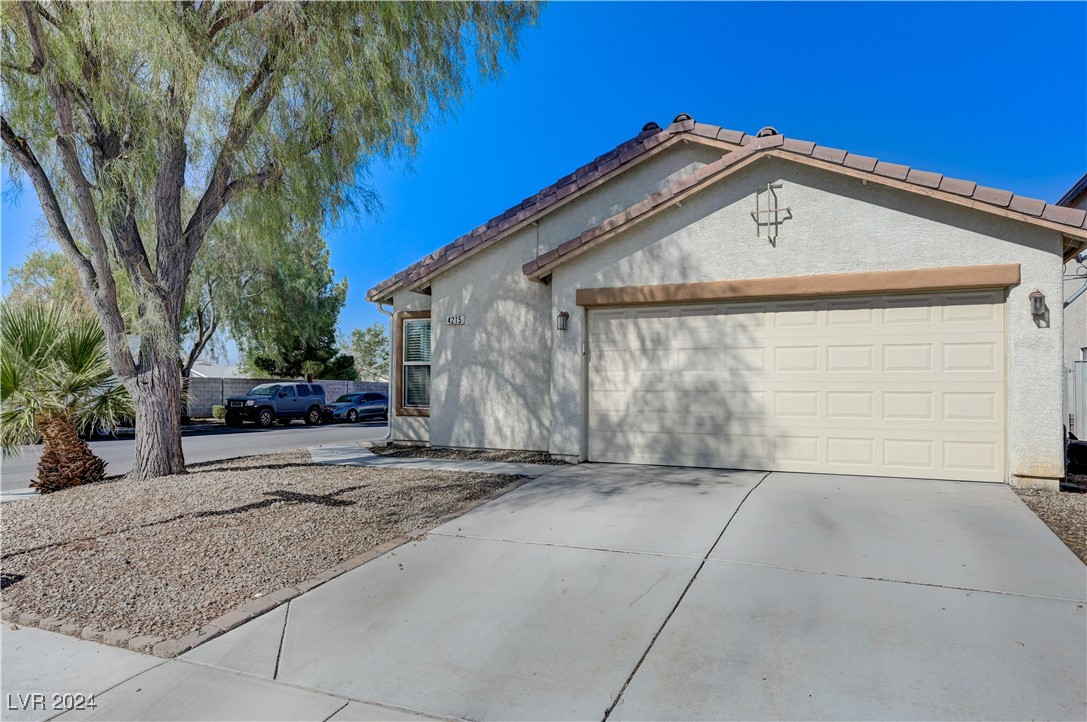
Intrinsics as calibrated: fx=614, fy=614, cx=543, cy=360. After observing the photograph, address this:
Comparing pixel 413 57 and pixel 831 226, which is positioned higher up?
pixel 413 57

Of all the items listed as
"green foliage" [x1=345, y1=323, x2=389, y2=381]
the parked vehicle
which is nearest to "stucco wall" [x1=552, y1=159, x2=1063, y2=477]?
the parked vehicle

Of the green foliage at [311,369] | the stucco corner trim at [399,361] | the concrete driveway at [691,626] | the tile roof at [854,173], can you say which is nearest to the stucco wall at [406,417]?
the stucco corner trim at [399,361]

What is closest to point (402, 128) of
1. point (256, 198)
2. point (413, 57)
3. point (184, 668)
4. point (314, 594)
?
point (413, 57)

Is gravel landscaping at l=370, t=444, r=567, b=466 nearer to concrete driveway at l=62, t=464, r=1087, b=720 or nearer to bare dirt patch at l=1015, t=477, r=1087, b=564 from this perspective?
concrete driveway at l=62, t=464, r=1087, b=720

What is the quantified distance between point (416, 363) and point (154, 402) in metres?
4.69

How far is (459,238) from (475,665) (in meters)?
9.11

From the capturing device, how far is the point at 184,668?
3447mm

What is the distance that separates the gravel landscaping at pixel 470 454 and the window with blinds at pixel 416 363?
3.27ft

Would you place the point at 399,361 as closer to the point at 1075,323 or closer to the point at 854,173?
the point at 854,173

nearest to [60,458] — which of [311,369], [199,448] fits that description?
[199,448]

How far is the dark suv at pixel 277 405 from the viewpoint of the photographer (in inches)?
925

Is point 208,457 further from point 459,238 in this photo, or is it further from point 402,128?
point 402,128

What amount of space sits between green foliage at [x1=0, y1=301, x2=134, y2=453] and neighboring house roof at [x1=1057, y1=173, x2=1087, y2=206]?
2048 centimetres

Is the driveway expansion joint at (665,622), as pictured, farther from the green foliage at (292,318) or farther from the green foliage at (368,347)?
the green foliage at (368,347)
